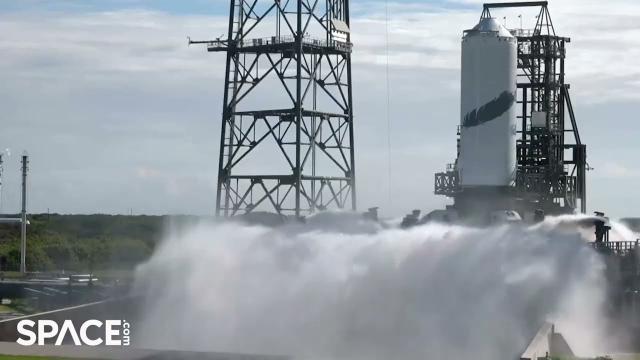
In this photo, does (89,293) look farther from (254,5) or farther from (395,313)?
(395,313)

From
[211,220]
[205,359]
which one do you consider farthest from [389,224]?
[205,359]

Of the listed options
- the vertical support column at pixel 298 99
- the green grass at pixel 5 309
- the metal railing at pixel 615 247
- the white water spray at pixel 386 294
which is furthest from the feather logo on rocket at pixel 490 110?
the green grass at pixel 5 309

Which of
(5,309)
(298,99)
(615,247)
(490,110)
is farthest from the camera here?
(5,309)

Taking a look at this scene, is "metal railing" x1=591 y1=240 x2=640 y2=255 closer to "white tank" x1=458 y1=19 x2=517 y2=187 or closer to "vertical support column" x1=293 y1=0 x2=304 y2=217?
"white tank" x1=458 y1=19 x2=517 y2=187

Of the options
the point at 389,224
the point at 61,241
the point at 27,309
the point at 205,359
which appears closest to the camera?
the point at 205,359

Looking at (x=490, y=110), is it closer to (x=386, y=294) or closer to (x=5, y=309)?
(x=386, y=294)

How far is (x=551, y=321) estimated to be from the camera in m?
61.5

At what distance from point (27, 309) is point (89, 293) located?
6.89 meters

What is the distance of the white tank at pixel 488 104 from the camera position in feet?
270

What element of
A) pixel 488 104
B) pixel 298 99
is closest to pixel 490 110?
pixel 488 104

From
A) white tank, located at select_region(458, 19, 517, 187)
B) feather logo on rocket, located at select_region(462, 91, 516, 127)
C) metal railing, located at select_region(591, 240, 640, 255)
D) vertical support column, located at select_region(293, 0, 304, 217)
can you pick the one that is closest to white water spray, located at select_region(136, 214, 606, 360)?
metal railing, located at select_region(591, 240, 640, 255)

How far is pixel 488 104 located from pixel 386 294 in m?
21.6

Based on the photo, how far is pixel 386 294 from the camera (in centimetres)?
6625

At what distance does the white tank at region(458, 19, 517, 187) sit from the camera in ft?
270
